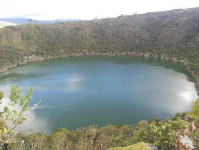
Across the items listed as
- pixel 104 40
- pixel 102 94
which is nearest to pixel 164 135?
pixel 102 94

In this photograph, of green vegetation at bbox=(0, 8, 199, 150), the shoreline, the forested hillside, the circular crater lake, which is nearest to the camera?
the circular crater lake

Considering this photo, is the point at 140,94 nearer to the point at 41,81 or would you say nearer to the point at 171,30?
the point at 41,81

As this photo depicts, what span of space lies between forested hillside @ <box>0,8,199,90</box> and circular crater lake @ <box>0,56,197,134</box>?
20575 millimetres

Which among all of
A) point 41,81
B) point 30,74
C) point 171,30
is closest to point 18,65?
point 30,74

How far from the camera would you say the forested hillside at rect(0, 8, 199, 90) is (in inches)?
3563

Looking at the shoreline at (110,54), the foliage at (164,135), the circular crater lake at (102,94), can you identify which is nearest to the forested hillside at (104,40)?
the shoreline at (110,54)

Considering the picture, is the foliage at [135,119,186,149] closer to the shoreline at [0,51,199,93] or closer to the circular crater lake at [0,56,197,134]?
the circular crater lake at [0,56,197,134]

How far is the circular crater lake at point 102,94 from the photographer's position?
33719 mm

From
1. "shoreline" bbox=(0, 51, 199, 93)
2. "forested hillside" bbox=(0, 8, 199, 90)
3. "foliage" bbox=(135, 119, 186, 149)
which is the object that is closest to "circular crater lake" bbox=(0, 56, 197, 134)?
"shoreline" bbox=(0, 51, 199, 93)

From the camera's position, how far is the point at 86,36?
408 ft

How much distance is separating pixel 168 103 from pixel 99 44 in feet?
275

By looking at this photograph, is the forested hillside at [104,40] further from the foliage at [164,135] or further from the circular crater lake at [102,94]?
the foliage at [164,135]

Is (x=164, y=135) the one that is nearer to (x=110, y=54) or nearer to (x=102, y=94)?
(x=102, y=94)

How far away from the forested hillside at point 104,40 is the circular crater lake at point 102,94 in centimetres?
2057
